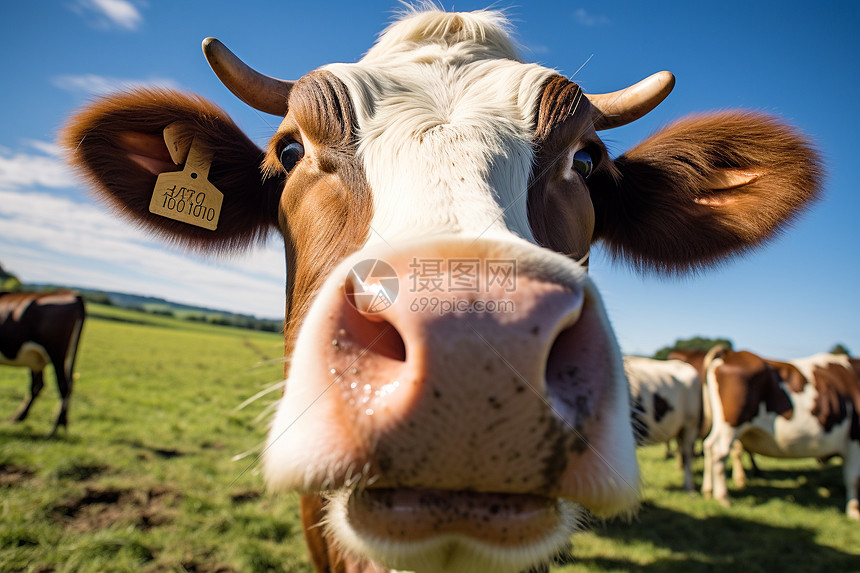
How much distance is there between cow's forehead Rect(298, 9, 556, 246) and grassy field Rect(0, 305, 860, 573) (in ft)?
4.38

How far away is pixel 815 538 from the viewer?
710 cm

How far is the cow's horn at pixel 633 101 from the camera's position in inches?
92.4

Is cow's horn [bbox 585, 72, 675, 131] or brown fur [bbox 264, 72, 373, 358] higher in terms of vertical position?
cow's horn [bbox 585, 72, 675, 131]

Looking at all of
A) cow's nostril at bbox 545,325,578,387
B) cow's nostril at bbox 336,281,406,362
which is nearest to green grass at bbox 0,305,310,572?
cow's nostril at bbox 336,281,406,362

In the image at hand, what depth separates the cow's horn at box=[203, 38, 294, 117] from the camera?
7.50 ft

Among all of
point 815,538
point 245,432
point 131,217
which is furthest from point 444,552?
point 245,432

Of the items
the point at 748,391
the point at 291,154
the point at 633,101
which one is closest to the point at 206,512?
the point at 291,154

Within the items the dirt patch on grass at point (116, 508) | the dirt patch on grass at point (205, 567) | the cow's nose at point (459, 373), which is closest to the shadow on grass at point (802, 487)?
the dirt patch on grass at point (205, 567)

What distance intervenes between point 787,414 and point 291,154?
10122 millimetres

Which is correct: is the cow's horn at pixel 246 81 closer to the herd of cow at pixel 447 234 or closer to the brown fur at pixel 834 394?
the herd of cow at pixel 447 234

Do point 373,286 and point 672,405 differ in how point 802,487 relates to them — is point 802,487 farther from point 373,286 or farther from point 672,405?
point 373,286

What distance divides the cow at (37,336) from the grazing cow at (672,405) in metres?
11.4

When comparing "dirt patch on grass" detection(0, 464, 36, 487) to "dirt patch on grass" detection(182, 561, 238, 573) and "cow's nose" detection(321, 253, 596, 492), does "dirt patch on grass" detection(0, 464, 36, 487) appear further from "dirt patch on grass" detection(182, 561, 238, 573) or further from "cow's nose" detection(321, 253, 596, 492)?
"cow's nose" detection(321, 253, 596, 492)

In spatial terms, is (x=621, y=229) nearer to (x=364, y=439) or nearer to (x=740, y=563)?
(x=364, y=439)
